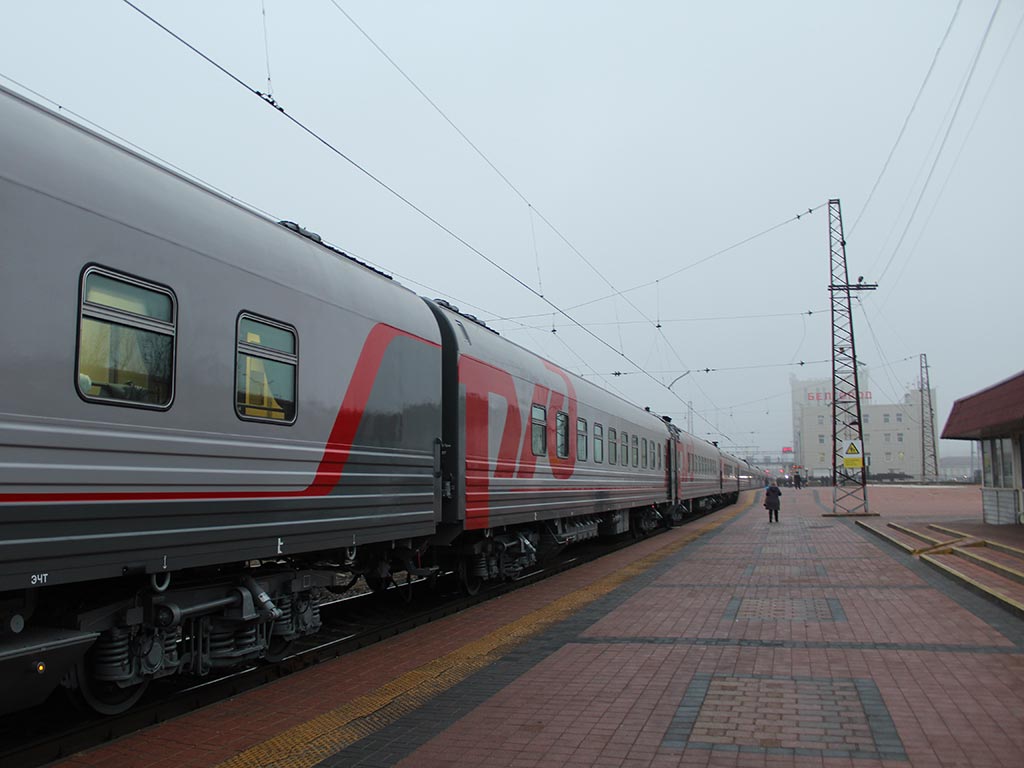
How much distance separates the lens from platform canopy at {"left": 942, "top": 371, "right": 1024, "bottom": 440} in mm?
Answer: 14117

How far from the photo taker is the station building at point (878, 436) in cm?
10051

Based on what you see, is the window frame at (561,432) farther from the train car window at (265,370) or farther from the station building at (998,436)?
the station building at (998,436)

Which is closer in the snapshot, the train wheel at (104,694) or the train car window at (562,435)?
the train wheel at (104,694)

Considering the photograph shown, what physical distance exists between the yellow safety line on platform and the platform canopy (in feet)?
31.6

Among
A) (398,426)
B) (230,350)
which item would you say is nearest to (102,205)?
(230,350)

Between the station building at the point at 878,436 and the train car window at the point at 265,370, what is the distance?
325 feet

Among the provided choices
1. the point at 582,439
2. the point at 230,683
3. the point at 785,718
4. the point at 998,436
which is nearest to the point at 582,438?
the point at 582,439

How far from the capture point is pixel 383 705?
569cm

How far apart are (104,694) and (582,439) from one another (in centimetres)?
1004

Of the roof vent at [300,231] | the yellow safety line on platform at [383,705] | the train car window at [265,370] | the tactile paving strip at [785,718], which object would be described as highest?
the roof vent at [300,231]

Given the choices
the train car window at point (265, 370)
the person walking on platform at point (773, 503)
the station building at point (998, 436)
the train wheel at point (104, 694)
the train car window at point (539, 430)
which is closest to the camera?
the train wheel at point (104, 694)

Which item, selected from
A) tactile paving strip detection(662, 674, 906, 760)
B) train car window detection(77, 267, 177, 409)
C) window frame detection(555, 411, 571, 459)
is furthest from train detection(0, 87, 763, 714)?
window frame detection(555, 411, 571, 459)

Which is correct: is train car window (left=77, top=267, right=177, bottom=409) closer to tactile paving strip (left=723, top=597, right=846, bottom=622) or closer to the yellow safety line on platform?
the yellow safety line on platform

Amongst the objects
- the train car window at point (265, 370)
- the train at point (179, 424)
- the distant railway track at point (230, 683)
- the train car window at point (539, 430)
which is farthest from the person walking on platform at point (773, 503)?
the train car window at point (265, 370)
